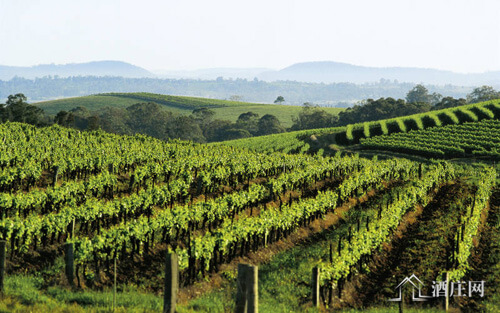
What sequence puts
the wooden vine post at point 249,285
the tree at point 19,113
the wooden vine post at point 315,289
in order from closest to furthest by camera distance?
the wooden vine post at point 249,285 < the wooden vine post at point 315,289 < the tree at point 19,113

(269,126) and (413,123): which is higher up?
(413,123)

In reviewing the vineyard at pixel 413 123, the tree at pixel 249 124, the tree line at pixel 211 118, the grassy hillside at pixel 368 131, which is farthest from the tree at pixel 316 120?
the vineyard at pixel 413 123

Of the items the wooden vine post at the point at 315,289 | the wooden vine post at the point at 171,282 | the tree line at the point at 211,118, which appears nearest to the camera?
the wooden vine post at the point at 171,282

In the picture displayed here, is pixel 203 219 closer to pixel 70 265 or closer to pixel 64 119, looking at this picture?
pixel 70 265

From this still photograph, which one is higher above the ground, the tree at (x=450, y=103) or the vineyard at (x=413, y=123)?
the tree at (x=450, y=103)

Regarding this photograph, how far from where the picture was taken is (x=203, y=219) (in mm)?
24562

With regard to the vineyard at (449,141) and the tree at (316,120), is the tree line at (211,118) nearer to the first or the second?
the tree at (316,120)

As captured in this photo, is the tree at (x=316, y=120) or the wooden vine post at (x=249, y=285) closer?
the wooden vine post at (x=249, y=285)

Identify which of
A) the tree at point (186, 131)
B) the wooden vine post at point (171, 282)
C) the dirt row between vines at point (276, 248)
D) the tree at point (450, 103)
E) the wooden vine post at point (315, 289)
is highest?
the tree at point (450, 103)

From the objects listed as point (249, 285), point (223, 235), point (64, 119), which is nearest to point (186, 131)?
point (64, 119)

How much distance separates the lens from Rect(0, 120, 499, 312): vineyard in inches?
719

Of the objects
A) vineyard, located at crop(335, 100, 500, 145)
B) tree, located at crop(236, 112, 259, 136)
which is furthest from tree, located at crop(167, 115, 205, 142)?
vineyard, located at crop(335, 100, 500, 145)

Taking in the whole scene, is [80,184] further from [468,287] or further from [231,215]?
[468,287]

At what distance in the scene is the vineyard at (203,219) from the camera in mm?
18266
